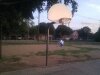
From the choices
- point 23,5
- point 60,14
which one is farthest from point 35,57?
point 60,14

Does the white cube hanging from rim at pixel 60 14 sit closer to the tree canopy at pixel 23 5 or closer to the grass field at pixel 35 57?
the tree canopy at pixel 23 5

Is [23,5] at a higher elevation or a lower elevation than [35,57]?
higher

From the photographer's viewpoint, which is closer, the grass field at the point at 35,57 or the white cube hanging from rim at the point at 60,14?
the white cube hanging from rim at the point at 60,14

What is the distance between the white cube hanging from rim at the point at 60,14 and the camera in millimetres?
12516

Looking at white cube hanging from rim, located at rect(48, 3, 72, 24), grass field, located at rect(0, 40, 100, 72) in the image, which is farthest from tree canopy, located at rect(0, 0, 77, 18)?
grass field, located at rect(0, 40, 100, 72)

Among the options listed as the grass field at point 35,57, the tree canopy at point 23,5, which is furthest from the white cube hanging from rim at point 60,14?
the grass field at point 35,57

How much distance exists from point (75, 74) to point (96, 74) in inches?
42.1

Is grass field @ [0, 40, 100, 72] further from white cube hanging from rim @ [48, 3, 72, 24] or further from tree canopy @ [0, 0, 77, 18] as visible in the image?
white cube hanging from rim @ [48, 3, 72, 24]

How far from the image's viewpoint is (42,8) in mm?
17312

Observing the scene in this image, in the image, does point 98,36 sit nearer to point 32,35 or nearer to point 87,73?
point 32,35

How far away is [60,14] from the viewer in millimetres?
12625

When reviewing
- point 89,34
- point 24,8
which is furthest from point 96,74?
point 89,34

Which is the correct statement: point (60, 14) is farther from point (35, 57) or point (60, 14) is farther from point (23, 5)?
point (35, 57)

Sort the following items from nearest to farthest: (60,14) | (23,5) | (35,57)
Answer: (60,14) < (23,5) < (35,57)
